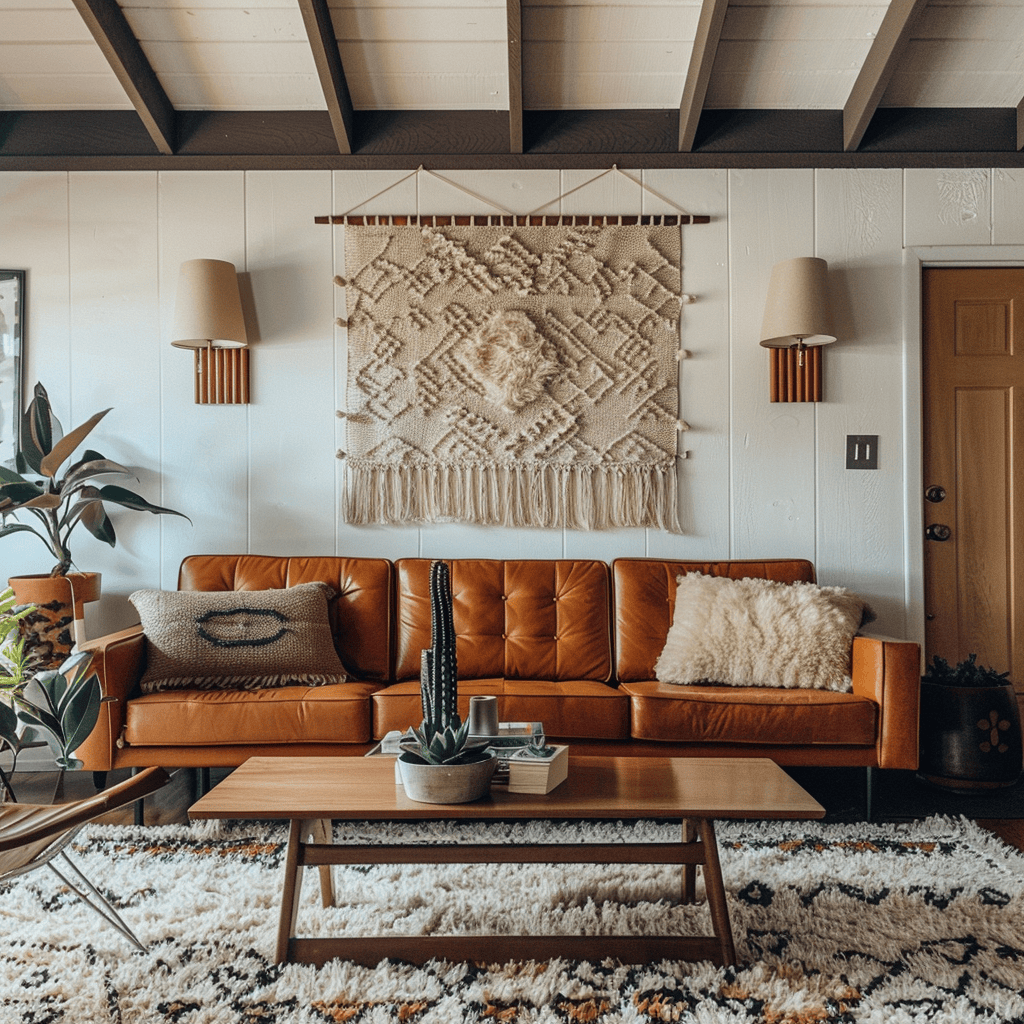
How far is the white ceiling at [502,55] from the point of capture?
114 inches

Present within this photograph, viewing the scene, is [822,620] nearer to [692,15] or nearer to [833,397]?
[833,397]

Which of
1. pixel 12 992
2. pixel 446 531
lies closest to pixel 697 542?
pixel 446 531

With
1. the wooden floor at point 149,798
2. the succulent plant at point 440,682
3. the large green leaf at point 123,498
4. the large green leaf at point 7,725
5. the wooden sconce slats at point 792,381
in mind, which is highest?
the wooden sconce slats at point 792,381

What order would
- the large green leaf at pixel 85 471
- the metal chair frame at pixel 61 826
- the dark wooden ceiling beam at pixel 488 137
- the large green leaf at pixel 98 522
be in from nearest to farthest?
the metal chair frame at pixel 61 826 → the large green leaf at pixel 85 471 → the large green leaf at pixel 98 522 → the dark wooden ceiling beam at pixel 488 137

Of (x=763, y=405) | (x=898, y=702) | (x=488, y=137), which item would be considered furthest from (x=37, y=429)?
(x=898, y=702)

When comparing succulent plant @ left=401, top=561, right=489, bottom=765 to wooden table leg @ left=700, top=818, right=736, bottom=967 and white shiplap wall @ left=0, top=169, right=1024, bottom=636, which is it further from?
white shiplap wall @ left=0, top=169, right=1024, bottom=636

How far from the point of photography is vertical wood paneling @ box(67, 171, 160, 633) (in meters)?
3.43

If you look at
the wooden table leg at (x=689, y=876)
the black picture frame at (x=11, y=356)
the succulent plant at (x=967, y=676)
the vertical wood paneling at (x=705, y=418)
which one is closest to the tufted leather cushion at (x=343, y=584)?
the black picture frame at (x=11, y=356)

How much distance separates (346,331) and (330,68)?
932mm

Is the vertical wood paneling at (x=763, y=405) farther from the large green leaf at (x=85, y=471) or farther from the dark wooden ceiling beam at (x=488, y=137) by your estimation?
the large green leaf at (x=85, y=471)

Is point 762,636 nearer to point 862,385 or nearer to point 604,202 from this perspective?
point 862,385

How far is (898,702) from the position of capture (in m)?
2.58

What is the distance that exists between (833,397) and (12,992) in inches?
124

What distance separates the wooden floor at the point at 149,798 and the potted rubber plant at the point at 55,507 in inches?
17.7
